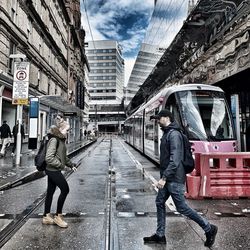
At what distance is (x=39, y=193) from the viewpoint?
8.77m

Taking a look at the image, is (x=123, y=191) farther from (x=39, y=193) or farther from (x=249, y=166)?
(x=249, y=166)

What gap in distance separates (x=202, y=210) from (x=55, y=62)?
34.0 meters

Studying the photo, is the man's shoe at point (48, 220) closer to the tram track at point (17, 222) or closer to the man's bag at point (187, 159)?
the tram track at point (17, 222)

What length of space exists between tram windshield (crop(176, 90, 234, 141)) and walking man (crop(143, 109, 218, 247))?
6198mm

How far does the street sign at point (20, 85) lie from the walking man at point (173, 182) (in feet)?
36.3

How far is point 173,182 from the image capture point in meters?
4.74

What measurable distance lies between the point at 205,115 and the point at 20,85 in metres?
8.31

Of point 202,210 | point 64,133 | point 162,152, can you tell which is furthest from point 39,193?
point 162,152

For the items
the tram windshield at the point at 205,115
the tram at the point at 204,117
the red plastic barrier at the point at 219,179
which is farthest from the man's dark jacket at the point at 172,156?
the tram windshield at the point at 205,115

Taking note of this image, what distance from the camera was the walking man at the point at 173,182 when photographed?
464cm

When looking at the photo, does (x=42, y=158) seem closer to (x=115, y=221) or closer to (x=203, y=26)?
(x=115, y=221)

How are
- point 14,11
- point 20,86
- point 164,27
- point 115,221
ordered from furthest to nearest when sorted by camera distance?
point 164,27, point 14,11, point 20,86, point 115,221

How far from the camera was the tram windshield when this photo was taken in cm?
1098

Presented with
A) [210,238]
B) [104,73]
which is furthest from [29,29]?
[104,73]
